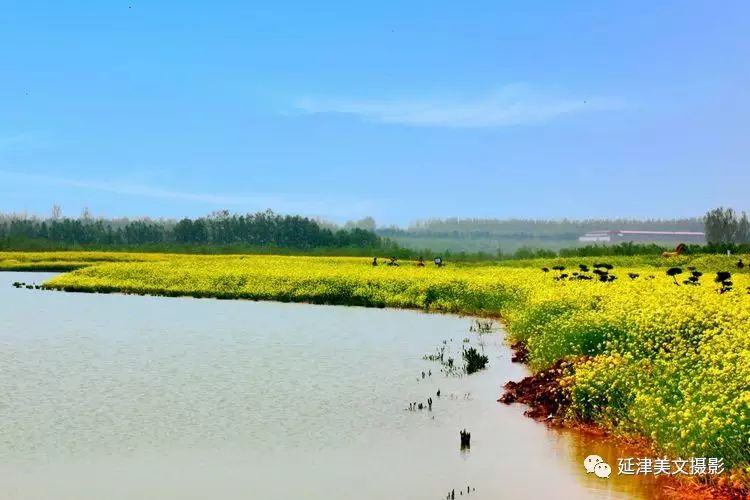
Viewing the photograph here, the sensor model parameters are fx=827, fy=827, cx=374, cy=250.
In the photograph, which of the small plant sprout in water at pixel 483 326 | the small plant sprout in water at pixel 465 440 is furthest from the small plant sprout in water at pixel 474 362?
the small plant sprout in water at pixel 483 326

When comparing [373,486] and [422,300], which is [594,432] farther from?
[422,300]

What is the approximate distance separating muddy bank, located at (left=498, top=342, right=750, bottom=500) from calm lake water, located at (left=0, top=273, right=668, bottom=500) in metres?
0.34

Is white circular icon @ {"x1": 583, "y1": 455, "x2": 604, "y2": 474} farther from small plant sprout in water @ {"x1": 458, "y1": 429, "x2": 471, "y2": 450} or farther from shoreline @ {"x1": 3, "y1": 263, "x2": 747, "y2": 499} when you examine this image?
small plant sprout in water @ {"x1": 458, "y1": 429, "x2": 471, "y2": 450}

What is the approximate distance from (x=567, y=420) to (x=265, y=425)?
5.30 meters

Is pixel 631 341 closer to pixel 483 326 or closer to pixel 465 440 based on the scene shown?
pixel 465 440

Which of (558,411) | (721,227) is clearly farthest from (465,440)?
(721,227)

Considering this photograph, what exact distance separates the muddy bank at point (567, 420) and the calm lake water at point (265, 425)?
34 cm

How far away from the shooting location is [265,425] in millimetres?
14312

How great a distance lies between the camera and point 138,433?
541 inches

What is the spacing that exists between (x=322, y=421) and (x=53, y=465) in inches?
179

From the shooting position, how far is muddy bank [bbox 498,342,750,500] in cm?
1041

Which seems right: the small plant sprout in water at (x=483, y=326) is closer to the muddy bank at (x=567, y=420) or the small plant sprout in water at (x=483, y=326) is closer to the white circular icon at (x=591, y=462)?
the muddy bank at (x=567, y=420)

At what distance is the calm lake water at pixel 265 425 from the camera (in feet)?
36.4

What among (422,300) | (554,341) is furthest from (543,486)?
(422,300)
